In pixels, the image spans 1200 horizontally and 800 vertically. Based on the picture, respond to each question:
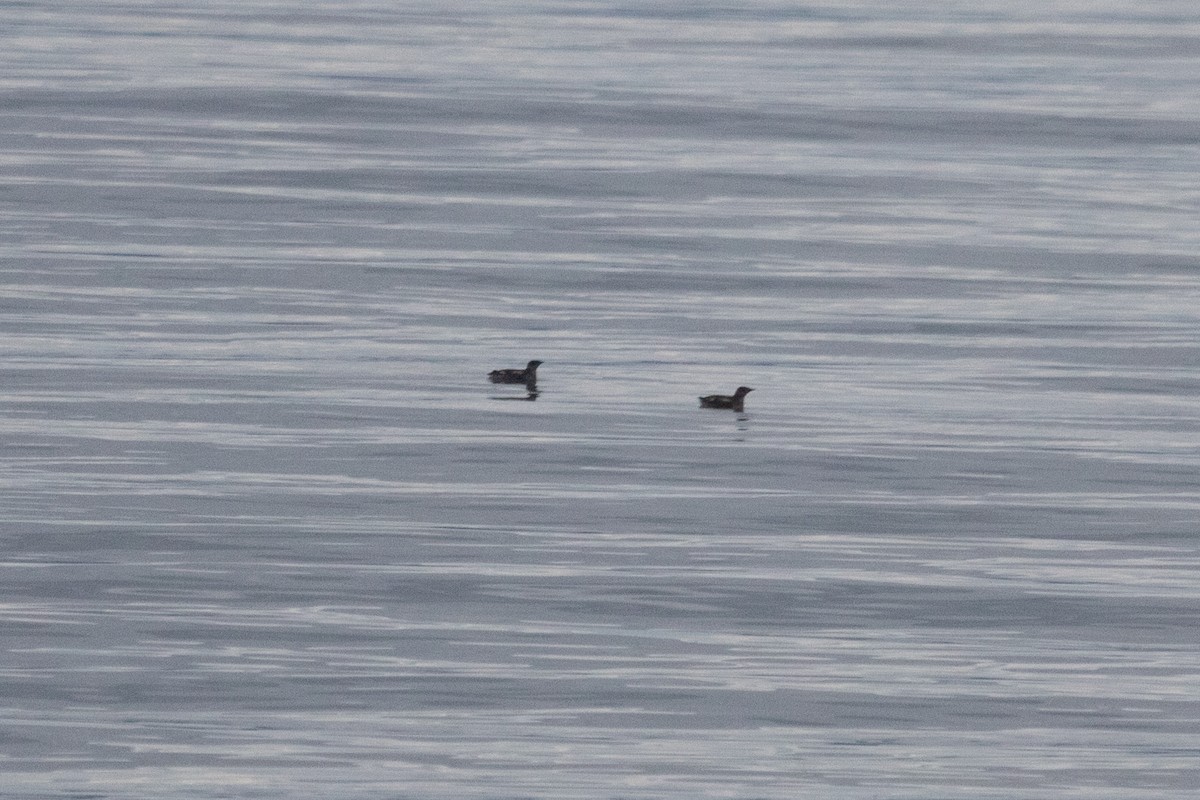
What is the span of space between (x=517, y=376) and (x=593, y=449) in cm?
165

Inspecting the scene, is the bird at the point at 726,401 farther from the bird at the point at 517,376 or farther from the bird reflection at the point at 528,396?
the bird at the point at 517,376

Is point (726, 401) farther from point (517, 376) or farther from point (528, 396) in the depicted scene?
point (517, 376)

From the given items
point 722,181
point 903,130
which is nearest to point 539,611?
point 722,181

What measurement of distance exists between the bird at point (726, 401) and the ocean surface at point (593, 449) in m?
0.14

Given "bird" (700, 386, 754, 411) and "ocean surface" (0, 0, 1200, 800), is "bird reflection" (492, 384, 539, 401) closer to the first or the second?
"ocean surface" (0, 0, 1200, 800)

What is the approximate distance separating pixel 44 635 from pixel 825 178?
16.4 m

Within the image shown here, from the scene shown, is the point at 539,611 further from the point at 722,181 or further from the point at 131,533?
the point at 722,181

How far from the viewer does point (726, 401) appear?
51.6 feet

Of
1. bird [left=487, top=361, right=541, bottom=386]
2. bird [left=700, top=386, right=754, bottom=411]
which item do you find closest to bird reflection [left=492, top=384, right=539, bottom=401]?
bird [left=487, top=361, right=541, bottom=386]

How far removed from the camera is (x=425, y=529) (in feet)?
42.0

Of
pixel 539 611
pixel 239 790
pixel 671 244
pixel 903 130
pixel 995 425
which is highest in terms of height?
pixel 903 130

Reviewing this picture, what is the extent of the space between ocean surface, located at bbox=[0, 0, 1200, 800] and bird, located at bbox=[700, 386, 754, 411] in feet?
0.47

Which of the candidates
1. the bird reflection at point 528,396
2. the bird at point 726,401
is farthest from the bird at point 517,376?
the bird at point 726,401

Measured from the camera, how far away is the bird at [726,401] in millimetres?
15719
